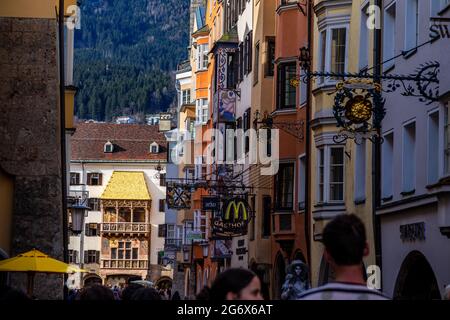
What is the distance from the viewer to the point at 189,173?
81.7m

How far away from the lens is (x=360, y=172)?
3278 cm

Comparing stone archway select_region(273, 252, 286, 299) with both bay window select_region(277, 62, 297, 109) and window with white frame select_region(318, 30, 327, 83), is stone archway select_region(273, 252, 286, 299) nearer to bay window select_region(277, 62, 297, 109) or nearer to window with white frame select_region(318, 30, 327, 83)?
bay window select_region(277, 62, 297, 109)

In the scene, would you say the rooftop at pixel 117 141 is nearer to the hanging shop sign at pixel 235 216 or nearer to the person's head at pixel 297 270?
the hanging shop sign at pixel 235 216

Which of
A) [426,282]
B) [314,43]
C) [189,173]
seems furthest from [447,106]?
[189,173]

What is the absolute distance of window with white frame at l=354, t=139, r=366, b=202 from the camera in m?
32.5

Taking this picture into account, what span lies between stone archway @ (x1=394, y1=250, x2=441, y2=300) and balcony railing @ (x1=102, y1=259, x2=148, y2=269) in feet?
329

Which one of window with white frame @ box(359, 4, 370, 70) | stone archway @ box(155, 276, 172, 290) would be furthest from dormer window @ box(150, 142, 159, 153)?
window with white frame @ box(359, 4, 370, 70)

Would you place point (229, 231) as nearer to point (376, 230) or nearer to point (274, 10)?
point (274, 10)

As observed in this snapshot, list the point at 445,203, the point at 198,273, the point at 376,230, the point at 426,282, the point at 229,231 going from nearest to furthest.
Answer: the point at 445,203, the point at 426,282, the point at 376,230, the point at 229,231, the point at 198,273

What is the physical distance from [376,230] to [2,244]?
9847 millimetres

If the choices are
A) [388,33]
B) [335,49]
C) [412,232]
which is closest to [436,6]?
[412,232]

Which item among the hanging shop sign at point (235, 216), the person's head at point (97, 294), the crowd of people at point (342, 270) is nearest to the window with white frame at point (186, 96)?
the hanging shop sign at point (235, 216)

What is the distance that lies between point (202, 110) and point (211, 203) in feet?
87.5

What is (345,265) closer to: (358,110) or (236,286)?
(236,286)
